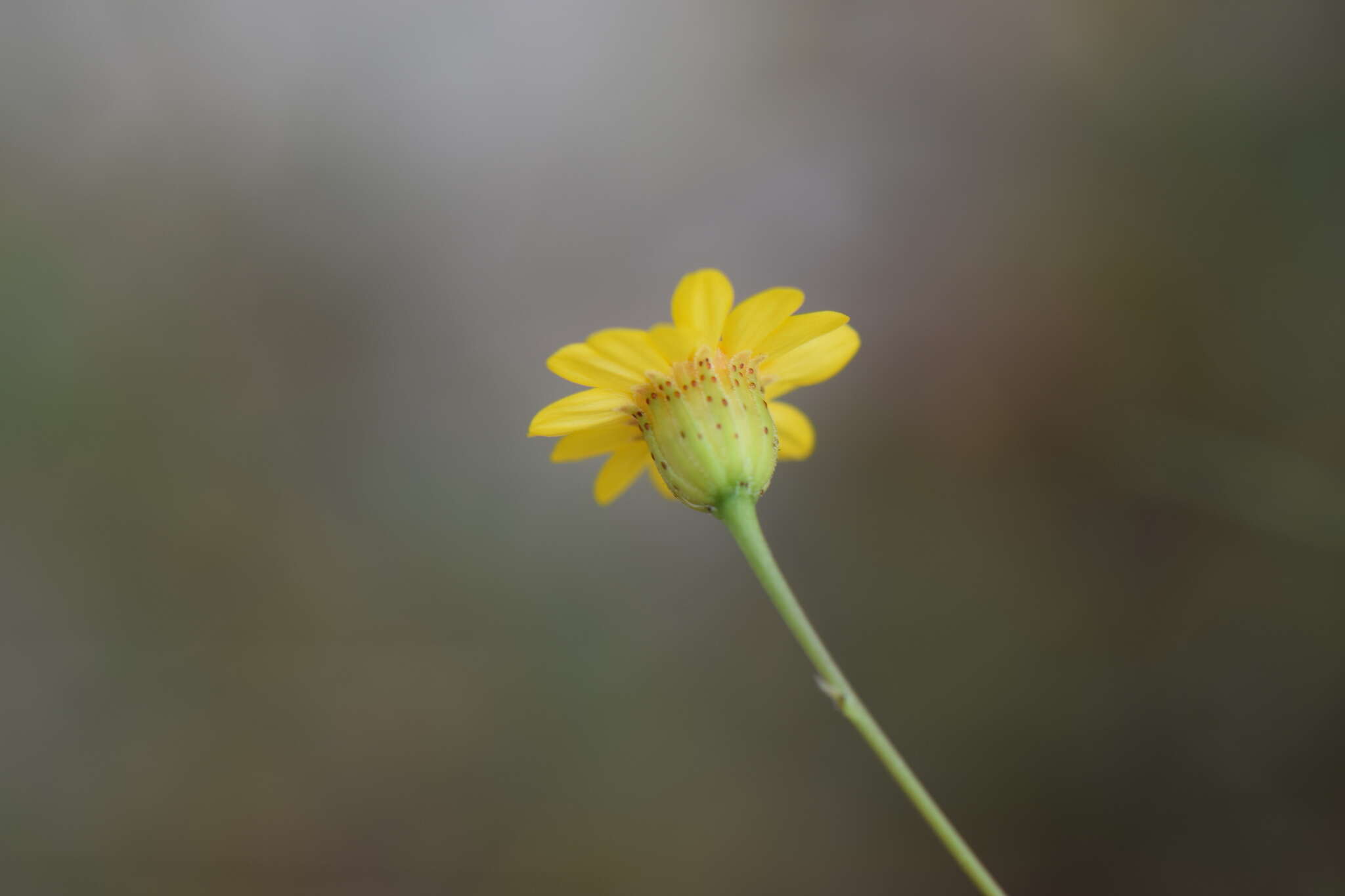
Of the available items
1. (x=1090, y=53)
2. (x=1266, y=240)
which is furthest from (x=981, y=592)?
(x=1090, y=53)

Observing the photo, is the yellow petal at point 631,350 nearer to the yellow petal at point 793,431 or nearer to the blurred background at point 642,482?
the yellow petal at point 793,431

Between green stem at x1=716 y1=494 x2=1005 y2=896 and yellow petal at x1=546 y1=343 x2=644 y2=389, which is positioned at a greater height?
yellow petal at x1=546 y1=343 x2=644 y2=389

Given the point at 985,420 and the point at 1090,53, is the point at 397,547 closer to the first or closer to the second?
the point at 985,420

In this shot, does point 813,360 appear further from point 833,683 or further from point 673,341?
point 833,683

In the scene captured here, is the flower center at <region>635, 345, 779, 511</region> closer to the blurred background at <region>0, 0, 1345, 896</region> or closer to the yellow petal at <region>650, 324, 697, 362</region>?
the yellow petal at <region>650, 324, 697, 362</region>

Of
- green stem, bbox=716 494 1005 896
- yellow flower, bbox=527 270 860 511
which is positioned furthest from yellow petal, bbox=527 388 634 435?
green stem, bbox=716 494 1005 896

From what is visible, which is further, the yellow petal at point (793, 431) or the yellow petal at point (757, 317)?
the yellow petal at point (793, 431)

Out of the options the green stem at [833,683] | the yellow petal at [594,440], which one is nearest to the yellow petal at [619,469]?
the yellow petal at [594,440]
